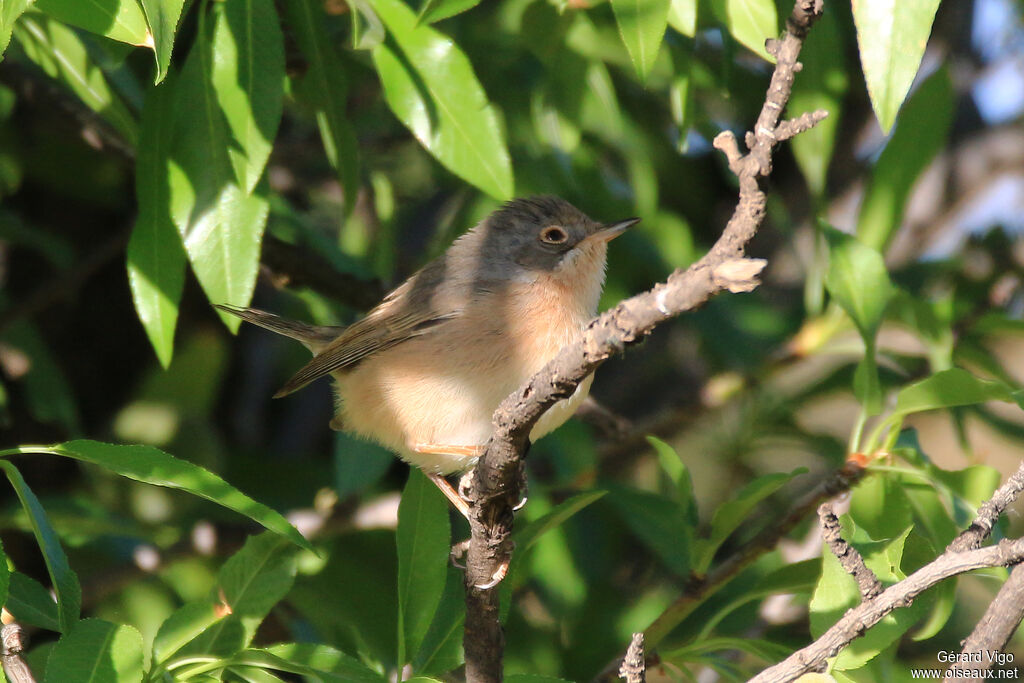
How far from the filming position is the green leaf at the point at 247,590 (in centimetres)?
→ 292

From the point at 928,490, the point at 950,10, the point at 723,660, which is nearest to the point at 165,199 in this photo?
the point at 723,660

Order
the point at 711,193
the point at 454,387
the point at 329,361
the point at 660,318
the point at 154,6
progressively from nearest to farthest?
the point at 660,318
the point at 154,6
the point at 454,387
the point at 329,361
the point at 711,193

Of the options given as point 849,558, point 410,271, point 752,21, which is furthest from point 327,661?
point 410,271

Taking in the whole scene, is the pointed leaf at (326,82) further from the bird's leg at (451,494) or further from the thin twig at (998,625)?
the thin twig at (998,625)

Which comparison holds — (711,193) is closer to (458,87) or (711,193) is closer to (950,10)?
(950,10)

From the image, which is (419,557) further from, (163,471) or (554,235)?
(554,235)

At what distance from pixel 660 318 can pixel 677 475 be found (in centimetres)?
152

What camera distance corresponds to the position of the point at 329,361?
4.19 m

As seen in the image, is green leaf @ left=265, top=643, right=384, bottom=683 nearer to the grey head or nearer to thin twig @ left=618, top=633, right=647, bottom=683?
thin twig @ left=618, top=633, right=647, bottom=683

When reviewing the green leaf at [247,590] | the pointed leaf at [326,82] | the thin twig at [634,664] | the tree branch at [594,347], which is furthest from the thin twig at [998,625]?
the pointed leaf at [326,82]

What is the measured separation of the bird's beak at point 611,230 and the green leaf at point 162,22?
6.65ft

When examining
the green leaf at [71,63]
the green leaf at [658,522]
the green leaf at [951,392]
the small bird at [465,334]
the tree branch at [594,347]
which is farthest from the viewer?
the green leaf at [658,522]

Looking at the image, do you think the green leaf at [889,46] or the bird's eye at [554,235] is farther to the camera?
the bird's eye at [554,235]

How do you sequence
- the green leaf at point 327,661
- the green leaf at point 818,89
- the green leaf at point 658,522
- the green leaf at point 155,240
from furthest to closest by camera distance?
the green leaf at point 658,522 < the green leaf at point 818,89 < the green leaf at point 155,240 < the green leaf at point 327,661
